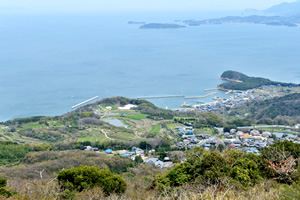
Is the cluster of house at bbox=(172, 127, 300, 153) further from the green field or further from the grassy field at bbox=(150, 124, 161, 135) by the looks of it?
the green field

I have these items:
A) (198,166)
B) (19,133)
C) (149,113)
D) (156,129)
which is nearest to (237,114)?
(149,113)

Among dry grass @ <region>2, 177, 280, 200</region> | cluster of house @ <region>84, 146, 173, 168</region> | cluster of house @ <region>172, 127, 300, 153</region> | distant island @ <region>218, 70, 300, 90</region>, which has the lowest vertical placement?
distant island @ <region>218, 70, 300, 90</region>

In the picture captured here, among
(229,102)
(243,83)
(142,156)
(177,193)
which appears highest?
(177,193)

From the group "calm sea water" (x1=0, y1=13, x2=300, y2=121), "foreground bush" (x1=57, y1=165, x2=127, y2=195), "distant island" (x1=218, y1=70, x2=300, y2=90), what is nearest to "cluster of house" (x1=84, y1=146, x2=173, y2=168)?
"foreground bush" (x1=57, y1=165, x2=127, y2=195)

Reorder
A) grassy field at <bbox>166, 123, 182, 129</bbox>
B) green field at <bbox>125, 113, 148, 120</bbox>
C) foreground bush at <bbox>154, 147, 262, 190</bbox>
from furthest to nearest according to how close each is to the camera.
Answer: green field at <bbox>125, 113, 148, 120</bbox>
grassy field at <bbox>166, 123, 182, 129</bbox>
foreground bush at <bbox>154, 147, 262, 190</bbox>

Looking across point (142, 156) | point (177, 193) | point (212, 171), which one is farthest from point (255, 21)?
point (177, 193)

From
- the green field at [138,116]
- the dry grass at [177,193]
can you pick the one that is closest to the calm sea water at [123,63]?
→ the green field at [138,116]

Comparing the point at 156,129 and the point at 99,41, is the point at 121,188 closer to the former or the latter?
the point at 156,129

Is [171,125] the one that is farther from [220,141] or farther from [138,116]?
[220,141]
